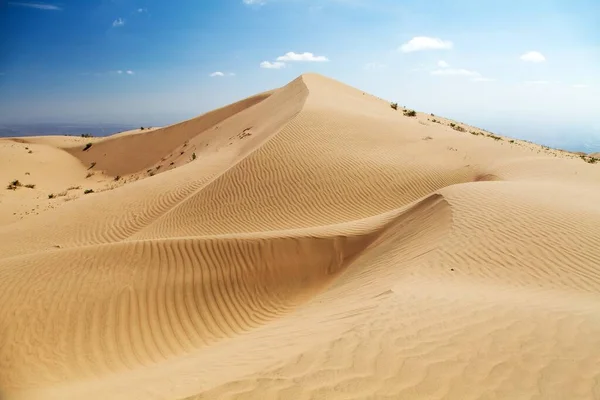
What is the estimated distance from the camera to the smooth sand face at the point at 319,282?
118 inches

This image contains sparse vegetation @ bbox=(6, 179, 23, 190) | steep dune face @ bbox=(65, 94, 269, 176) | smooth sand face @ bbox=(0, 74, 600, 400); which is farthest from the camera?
steep dune face @ bbox=(65, 94, 269, 176)

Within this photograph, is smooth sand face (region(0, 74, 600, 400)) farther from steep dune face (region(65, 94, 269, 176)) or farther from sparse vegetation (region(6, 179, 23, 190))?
steep dune face (region(65, 94, 269, 176))

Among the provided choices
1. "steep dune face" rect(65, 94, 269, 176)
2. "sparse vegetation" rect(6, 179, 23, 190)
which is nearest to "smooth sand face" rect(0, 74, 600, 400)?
"sparse vegetation" rect(6, 179, 23, 190)

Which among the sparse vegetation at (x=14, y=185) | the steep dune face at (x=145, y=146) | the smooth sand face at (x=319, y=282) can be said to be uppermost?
the steep dune face at (x=145, y=146)

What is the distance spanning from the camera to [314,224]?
11.0 metres

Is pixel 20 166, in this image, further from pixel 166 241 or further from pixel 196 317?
pixel 196 317

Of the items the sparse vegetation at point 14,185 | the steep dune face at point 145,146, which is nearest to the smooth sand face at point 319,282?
the sparse vegetation at point 14,185

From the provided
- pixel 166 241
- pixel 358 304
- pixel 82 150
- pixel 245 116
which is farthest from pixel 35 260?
pixel 82 150

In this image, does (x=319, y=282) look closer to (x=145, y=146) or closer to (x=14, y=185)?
(x=14, y=185)

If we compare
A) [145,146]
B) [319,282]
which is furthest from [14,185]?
[319,282]

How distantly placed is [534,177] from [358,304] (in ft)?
29.1

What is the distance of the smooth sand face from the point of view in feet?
9.84

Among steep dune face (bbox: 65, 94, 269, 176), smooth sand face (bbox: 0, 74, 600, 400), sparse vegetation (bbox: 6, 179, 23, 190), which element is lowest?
smooth sand face (bbox: 0, 74, 600, 400)

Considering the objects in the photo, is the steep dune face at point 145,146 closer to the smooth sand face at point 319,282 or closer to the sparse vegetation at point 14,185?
the sparse vegetation at point 14,185
